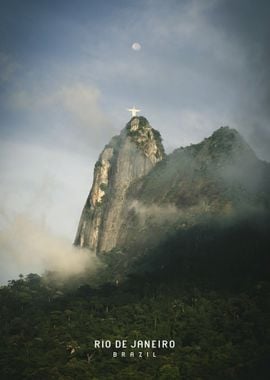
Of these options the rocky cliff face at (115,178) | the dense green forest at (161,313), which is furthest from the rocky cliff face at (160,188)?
the dense green forest at (161,313)

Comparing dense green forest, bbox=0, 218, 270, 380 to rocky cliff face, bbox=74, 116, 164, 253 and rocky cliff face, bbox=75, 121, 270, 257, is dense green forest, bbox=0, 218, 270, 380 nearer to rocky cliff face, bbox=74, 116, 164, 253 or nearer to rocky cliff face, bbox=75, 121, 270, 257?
rocky cliff face, bbox=75, 121, 270, 257

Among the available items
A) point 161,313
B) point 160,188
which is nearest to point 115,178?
point 160,188

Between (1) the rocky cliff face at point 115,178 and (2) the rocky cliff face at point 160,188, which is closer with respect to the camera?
(2) the rocky cliff face at point 160,188

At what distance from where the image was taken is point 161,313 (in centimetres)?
6259

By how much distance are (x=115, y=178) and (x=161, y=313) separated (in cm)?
5298

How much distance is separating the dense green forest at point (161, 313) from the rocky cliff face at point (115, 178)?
15.1 metres

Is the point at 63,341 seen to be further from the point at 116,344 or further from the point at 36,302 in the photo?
the point at 36,302

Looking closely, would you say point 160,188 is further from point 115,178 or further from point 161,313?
point 161,313

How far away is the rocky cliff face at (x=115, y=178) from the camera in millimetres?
106125

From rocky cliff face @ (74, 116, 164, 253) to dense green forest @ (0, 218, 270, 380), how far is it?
15.1m

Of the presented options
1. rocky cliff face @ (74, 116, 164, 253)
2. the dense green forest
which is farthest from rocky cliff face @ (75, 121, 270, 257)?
the dense green forest

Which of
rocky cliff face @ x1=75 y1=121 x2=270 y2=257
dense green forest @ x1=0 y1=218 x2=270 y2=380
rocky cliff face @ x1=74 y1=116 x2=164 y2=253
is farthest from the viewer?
rocky cliff face @ x1=74 y1=116 x2=164 y2=253

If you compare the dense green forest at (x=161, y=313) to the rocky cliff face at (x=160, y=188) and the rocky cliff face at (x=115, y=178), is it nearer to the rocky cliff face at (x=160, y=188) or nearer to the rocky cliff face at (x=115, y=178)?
the rocky cliff face at (x=160, y=188)

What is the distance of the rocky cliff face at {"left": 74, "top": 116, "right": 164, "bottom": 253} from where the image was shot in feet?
348
